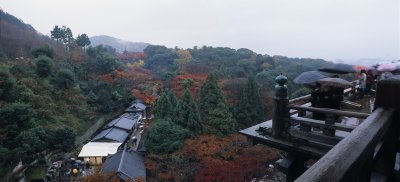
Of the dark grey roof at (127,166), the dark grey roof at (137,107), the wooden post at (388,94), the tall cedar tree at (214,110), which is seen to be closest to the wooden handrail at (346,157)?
the wooden post at (388,94)

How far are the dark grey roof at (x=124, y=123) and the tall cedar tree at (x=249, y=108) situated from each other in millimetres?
10278

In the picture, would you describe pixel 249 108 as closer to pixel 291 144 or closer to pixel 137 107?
pixel 137 107

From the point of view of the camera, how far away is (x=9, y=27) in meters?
30.6

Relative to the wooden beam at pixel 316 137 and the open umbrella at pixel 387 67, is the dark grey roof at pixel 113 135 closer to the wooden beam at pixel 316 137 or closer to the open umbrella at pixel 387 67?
the open umbrella at pixel 387 67

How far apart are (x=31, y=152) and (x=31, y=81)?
25.2 feet

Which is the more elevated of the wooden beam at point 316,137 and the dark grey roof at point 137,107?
the wooden beam at point 316,137

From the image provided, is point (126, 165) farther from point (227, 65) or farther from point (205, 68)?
point (227, 65)

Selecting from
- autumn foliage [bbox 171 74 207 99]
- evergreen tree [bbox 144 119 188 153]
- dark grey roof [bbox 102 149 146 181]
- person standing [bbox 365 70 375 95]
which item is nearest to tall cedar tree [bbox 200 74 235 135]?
evergreen tree [bbox 144 119 188 153]

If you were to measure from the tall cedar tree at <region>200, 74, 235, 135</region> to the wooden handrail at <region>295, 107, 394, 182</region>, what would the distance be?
1796 centimetres

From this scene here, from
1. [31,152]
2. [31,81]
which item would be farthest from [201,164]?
[31,81]

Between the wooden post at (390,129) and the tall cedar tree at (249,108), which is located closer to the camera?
the wooden post at (390,129)

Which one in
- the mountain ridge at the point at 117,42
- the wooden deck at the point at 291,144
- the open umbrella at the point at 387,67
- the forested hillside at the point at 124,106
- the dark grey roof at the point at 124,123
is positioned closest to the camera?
the wooden deck at the point at 291,144

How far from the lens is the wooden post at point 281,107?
4117 millimetres


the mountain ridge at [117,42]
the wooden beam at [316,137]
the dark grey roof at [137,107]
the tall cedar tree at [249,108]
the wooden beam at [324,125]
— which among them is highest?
the mountain ridge at [117,42]
